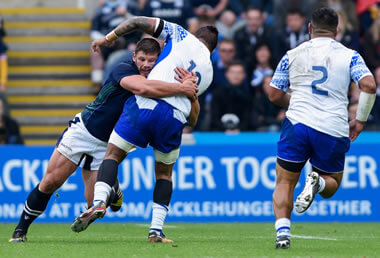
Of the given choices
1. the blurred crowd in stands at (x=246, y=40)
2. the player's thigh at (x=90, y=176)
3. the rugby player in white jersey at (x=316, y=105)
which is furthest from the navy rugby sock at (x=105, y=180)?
the blurred crowd in stands at (x=246, y=40)

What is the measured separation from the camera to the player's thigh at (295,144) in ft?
27.0

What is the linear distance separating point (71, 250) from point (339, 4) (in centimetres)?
979

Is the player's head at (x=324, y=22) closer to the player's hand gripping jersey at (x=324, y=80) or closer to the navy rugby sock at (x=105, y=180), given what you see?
the player's hand gripping jersey at (x=324, y=80)

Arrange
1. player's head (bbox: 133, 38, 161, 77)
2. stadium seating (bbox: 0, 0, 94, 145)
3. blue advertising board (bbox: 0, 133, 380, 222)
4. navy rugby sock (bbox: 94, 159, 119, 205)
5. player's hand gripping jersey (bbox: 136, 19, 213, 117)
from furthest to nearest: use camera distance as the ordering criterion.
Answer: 1. stadium seating (bbox: 0, 0, 94, 145)
2. blue advertising board (bbox: 0, 133, 380, 222)
3. player's head (bbox: 133, 38, 161, 77)
4. player's hand gripping jersey (bbox: 136, 19, 213, 117)
5. navy rugby sock (bbox: 94, 159, 119, 205)

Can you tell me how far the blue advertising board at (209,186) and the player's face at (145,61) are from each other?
15.5 ft

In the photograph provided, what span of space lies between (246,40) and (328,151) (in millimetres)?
8674

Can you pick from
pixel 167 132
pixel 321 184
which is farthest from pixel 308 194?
pixel 167 132

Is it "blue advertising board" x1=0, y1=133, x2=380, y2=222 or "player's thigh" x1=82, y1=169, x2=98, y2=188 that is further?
"blue advertising board" x1=0, y1=133, x2=380, y2=222

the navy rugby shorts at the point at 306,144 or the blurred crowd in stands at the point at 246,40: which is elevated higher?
the navy rugby shorts at the point at 306,144

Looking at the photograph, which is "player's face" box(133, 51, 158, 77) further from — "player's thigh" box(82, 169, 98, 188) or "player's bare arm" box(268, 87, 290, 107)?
"player's thigh" box(82, 169, 98, 188)

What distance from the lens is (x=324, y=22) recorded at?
8.31 m

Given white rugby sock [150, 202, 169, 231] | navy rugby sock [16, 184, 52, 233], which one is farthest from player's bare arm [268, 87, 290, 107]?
navy rugby sock [16, 184, 52, 233]

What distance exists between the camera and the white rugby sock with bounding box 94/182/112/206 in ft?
27.2

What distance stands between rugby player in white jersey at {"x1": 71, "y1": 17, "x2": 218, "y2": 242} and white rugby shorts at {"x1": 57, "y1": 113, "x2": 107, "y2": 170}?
2.15 ft
